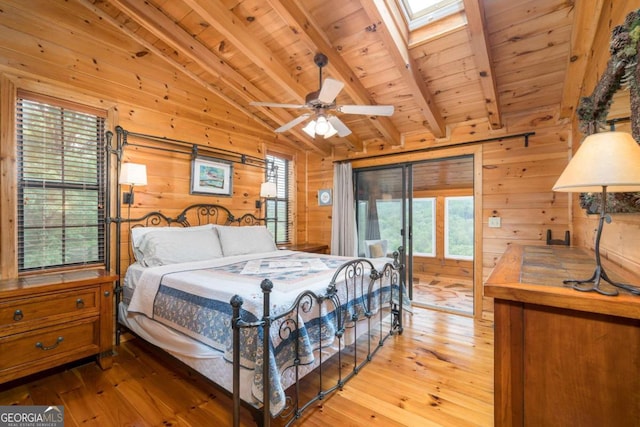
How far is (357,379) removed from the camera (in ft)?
7.18

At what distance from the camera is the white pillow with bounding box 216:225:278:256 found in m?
3.20

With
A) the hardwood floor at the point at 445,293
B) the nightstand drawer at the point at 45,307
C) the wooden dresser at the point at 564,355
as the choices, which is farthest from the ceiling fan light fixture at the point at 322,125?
the hardwood floor at the point at 445,293

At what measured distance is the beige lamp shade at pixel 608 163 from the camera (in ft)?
2.98

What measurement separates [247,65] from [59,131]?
1.93 meters

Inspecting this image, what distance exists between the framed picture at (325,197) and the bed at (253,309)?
167 cm

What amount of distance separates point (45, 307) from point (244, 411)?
5.20ft

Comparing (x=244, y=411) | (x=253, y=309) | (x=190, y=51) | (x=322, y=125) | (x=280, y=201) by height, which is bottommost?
(x=244, y=411)

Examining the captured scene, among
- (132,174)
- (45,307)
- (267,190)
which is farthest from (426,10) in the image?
(45,307)

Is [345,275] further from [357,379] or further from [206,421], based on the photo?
[206,421]

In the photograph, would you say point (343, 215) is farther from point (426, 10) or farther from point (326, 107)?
point (426, 10)

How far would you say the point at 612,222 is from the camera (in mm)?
1609

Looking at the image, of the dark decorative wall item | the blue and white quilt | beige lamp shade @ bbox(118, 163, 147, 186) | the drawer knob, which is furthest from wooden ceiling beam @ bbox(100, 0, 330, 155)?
the dark decorative wall item

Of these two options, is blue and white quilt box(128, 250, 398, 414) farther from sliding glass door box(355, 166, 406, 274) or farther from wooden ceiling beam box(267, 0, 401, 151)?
wooden ceiling beam box(267, 0, 401, 151)

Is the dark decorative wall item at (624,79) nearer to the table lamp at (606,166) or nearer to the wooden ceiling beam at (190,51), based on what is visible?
the table lamp at (606,166)
